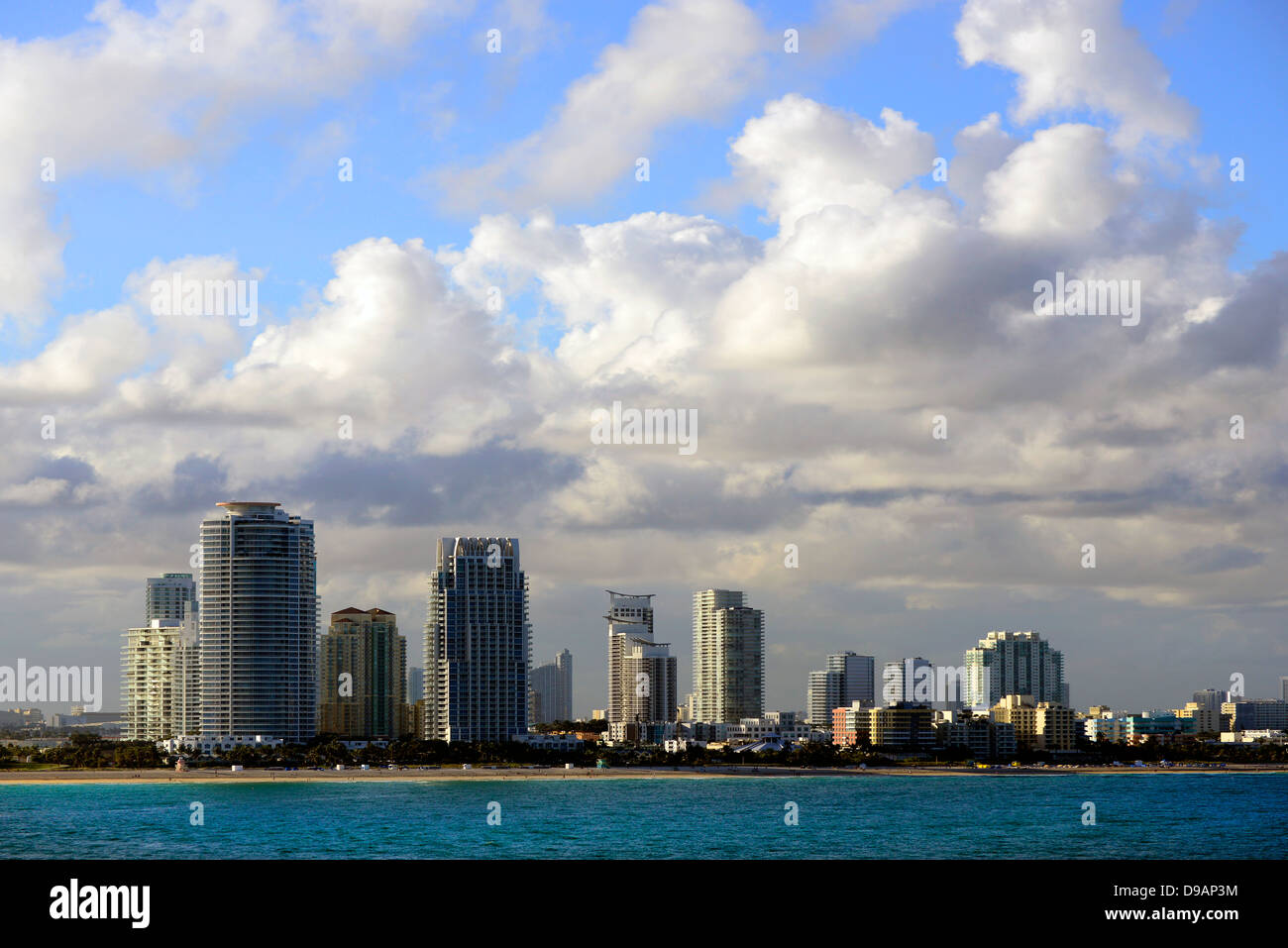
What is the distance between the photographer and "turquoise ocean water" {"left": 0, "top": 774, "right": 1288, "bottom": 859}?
86500 millimetres

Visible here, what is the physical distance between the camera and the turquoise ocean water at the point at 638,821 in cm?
8650

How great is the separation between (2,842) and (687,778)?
11588 cm

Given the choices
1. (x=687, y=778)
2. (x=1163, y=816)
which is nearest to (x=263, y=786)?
(x=687, y=778)

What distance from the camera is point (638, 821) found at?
4363 inches
